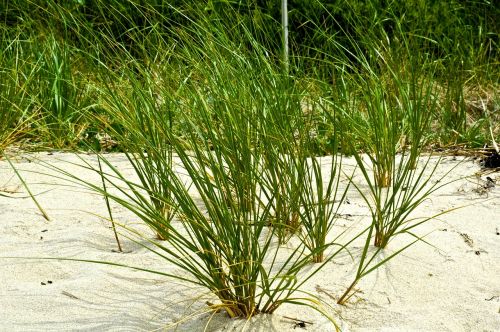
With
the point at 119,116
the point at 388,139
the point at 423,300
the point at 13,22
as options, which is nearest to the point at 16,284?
the point at 119,116

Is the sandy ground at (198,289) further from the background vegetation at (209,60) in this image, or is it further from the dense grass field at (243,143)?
the background vegetation at (209,60)

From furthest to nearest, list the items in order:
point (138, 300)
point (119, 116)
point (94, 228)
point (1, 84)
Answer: point (1, 84)
point (94, 228)
point (119, 116)
point (138, 300)

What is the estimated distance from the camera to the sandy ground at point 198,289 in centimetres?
229

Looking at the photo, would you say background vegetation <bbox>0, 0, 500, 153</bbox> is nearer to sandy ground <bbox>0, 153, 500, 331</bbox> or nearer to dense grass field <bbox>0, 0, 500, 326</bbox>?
dense grass field <bbox>0, 0, 500, 326</bbox>

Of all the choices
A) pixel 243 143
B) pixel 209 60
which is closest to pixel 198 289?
pixel 243 143

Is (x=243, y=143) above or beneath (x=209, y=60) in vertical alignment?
above

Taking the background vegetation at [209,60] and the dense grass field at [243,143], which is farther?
the background vegetation at [209,60]

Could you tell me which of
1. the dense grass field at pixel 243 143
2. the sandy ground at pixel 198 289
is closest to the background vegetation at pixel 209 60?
the dense grass field at pixel 243 143

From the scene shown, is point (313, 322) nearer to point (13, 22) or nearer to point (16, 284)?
point (16, 284)

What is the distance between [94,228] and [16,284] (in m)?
0.51

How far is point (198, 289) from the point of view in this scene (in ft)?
8.07

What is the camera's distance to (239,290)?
2.23 m

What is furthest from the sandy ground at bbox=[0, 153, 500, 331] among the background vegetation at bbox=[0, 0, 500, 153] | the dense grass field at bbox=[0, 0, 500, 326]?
the background vegetation at bbox=[0, 0, 500, 153]

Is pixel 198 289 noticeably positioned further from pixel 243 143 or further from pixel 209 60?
pixel 209 60
